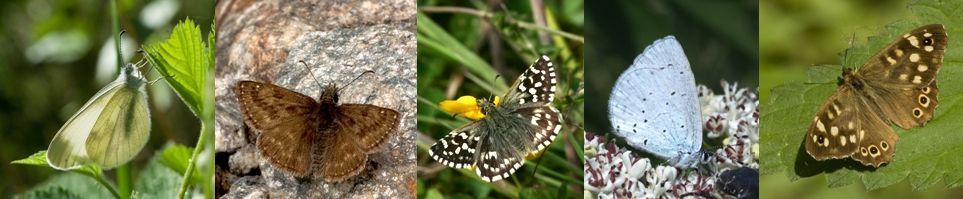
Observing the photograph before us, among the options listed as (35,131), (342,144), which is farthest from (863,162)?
(35,131)

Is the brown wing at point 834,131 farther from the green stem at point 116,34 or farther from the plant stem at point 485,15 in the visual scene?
the green stem at point 116,34

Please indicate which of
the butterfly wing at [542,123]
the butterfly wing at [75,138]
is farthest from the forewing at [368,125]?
the butterfly wing at [75,138]

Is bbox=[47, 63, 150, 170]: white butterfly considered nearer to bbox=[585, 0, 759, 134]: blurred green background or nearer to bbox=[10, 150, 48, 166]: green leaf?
bbox=[10, 150, 48, 166]: green leaf

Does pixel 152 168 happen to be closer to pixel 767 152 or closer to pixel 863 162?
pixel 767 152

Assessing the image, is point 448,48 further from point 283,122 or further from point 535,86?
point 283,122

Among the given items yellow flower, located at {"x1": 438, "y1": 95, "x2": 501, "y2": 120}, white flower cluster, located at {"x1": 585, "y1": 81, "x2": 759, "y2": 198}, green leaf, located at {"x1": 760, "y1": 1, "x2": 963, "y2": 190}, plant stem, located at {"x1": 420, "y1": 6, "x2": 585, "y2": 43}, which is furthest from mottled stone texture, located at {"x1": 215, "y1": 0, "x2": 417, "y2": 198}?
green leaf, located at {"x1": 760, "y1": 1, "x2": 963, "y2": 190}
